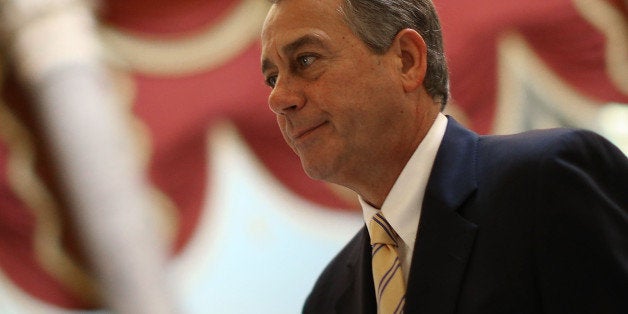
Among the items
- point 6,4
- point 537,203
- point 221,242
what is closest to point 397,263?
point 537,203

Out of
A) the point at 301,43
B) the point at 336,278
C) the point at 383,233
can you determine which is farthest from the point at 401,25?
the point at 336,278

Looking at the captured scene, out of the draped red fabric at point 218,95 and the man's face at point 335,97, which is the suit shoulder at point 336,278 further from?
the draped red fabric at point 218,95

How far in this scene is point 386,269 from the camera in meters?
1.11

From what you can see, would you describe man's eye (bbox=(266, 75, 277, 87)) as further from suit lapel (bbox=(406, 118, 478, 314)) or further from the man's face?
suit lapel (bbox=(406, 118, 478, 314))

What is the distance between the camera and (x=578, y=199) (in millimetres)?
953

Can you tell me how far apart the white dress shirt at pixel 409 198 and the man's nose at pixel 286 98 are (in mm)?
167

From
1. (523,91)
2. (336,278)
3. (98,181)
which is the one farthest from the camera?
(523,91)

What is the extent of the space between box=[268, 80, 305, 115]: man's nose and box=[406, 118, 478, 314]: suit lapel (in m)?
0.20

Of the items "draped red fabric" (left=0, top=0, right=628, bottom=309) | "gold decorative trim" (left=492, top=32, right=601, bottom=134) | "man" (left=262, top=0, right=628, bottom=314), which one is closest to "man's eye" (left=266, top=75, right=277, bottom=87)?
"man" (left=262, top=0, right=628, bottom=314)

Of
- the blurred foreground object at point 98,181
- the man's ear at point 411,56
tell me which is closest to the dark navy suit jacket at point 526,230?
the man's ear at point 411,56

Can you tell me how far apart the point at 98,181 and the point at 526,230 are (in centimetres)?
47

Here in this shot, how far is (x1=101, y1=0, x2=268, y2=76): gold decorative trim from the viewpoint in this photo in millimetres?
1861

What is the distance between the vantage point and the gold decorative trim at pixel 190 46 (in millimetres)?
1861

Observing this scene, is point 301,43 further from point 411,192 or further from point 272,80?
point 411,192
